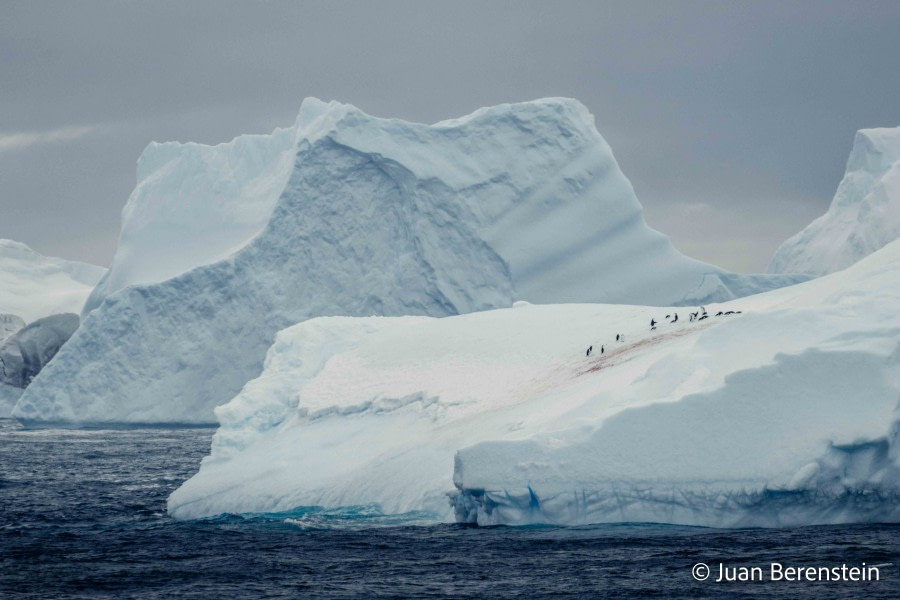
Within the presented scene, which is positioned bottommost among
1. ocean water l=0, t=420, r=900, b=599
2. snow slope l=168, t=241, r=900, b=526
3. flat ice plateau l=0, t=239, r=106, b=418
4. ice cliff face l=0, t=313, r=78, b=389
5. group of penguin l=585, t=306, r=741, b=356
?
ocean water l=0, t=420, r=900, b=599

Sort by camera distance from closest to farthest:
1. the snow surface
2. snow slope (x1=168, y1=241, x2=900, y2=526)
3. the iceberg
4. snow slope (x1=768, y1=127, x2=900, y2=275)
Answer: snow slope (x1=168, y1=241, x2=900, y2=526)
snow slope (x1=768, y1=127, x2=900, y2=275)
the iceberg
the snow surface

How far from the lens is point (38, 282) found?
109250mm

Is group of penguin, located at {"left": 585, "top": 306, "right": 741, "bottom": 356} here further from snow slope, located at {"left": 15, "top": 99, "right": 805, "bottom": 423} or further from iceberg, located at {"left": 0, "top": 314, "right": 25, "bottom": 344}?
iceberg, located at {"left": 0, "top": 314, "right": 25, "bottom": 344}

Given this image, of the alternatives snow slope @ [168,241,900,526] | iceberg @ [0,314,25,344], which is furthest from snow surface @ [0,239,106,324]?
snow slope @ [168,241,900,526]

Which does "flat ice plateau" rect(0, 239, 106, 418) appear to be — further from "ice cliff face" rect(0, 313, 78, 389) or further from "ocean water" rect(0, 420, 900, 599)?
"ocean water" rect(0, 420, 900, 599)

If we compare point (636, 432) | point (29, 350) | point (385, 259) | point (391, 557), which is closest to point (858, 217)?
point (385, 259)

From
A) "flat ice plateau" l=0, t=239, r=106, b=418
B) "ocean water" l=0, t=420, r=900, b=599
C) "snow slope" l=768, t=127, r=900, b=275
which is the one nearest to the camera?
"ocean water" l=0, t=420, r=900, b=599

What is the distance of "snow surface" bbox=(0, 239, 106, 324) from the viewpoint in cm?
9650

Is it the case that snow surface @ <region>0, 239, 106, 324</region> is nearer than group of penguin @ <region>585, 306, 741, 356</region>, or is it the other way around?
group of penguin @ <region>585, 306, 741, 356</region>

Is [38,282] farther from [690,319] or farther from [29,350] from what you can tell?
[690,319]

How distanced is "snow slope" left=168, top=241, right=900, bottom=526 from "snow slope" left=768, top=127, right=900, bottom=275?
48.7 m

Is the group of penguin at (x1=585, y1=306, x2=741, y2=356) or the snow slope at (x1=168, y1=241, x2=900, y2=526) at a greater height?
the group of penguin at (x1=585, y1=306, x2=741, y2=356)

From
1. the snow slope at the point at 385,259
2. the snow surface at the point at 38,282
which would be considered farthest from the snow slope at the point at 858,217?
the snow surface at the point at 38,282

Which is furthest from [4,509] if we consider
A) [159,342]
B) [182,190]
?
[182,190]
